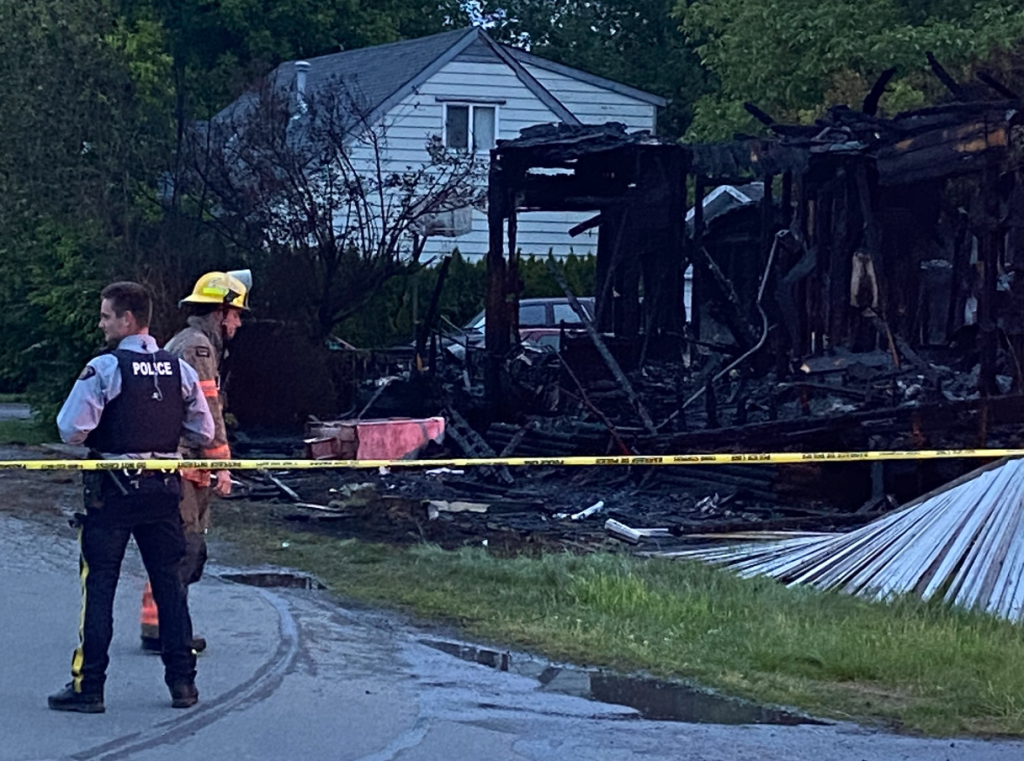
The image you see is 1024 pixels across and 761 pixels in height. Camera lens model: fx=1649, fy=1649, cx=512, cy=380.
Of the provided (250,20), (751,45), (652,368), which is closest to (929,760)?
(652,368)

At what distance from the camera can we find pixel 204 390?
27.1ft

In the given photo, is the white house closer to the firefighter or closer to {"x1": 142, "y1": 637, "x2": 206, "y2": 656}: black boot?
the firefighter

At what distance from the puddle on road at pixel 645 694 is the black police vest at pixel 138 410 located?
2.17 meters

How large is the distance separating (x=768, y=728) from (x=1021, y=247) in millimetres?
8843

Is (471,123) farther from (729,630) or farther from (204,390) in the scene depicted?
(204,390)

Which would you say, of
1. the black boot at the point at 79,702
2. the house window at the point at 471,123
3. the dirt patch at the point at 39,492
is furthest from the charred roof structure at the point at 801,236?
the house window at the point at 471,123

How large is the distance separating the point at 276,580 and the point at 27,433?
10389 mm

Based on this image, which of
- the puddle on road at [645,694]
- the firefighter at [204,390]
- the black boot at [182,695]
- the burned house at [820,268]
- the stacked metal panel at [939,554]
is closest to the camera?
the black boot at [182,695]

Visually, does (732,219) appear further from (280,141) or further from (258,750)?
(258,750)

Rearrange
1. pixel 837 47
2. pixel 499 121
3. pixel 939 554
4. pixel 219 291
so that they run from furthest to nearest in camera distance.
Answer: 1. pixel 499 121
2. pixel 837 47
3. pixel 939 554
4. pixel 219 291

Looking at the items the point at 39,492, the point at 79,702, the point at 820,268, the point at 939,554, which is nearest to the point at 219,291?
the point at 79,702

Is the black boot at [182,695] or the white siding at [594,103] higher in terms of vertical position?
the white siding at [594,103]

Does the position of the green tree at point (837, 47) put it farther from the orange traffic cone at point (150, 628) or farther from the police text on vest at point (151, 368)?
the police text on vest at point (151, 368)

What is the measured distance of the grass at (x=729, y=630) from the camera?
24.8 ft
